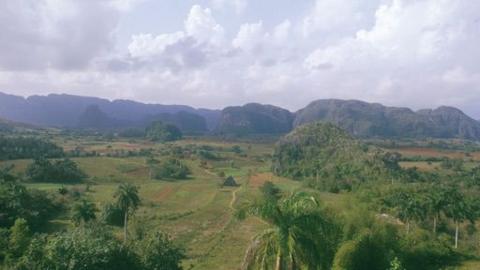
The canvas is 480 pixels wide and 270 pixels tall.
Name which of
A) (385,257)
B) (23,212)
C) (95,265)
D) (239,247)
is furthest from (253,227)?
(95,265)

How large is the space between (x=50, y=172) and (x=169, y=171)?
77.1 feet

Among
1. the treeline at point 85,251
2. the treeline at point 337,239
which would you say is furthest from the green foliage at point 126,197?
the treeline at point 337,239

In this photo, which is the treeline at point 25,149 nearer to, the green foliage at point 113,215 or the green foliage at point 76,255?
the green foliage at point 113,215

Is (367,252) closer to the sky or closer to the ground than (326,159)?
closer to the sky

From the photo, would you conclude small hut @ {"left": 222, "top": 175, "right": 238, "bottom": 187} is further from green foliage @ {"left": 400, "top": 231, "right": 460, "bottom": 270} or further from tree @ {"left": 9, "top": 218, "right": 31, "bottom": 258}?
tree @ {"left": 9, "top": 218, "right": 31, "bottom": 258}

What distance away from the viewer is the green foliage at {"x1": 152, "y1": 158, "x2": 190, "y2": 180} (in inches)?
3974

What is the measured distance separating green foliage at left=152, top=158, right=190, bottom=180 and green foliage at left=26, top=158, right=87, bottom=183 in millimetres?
16070

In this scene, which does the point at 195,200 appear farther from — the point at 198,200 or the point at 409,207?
the point at 409,207

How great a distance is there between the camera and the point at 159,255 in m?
28.0

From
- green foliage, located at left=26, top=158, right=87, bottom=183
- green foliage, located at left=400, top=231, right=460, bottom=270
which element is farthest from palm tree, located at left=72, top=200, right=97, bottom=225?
green foliage, located at left=26, top=158, right=87, bottom=183

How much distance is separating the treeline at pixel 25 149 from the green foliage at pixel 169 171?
89.8ft

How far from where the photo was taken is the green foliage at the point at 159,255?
1094 inches

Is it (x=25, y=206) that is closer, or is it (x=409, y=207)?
(x=25, y=206)

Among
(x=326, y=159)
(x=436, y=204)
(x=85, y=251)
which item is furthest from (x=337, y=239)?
(x=326, y=159)
